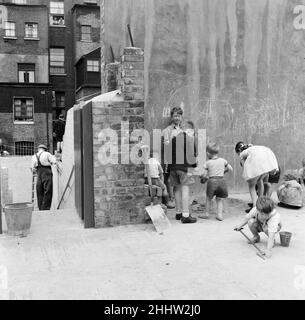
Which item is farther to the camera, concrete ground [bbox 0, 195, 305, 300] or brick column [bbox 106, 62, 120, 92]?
brick column [bbox 106, 62, 120, 92]

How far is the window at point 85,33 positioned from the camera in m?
36.6

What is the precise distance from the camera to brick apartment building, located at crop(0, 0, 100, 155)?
3269 centimetres

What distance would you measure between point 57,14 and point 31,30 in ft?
12.7

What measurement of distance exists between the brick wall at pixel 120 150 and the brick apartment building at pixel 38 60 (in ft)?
87.4

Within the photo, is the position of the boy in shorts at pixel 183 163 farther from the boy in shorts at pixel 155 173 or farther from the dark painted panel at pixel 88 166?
the dark painted panel at pixel 88 166

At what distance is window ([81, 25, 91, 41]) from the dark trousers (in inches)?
1094

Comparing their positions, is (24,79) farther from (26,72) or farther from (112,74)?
(112,74)

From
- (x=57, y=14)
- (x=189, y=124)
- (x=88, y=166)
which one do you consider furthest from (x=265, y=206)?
(x=57, y=14)

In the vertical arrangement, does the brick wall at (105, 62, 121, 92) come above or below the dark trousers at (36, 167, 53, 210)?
above

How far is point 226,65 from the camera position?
9328 millimetres

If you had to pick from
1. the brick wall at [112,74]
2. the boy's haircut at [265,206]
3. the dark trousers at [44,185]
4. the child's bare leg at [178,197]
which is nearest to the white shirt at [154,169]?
the child's bare leg at [178,197]

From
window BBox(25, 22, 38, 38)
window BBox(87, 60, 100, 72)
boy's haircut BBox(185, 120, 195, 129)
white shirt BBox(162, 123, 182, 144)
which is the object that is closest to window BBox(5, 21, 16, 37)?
window BBox(25, 22, 38, 38)

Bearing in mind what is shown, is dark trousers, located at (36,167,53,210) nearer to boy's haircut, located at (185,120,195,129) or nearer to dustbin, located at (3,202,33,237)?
boy's haircut, located at (185,120,195,129)

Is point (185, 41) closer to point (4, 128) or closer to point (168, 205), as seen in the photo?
point (168, 205)
